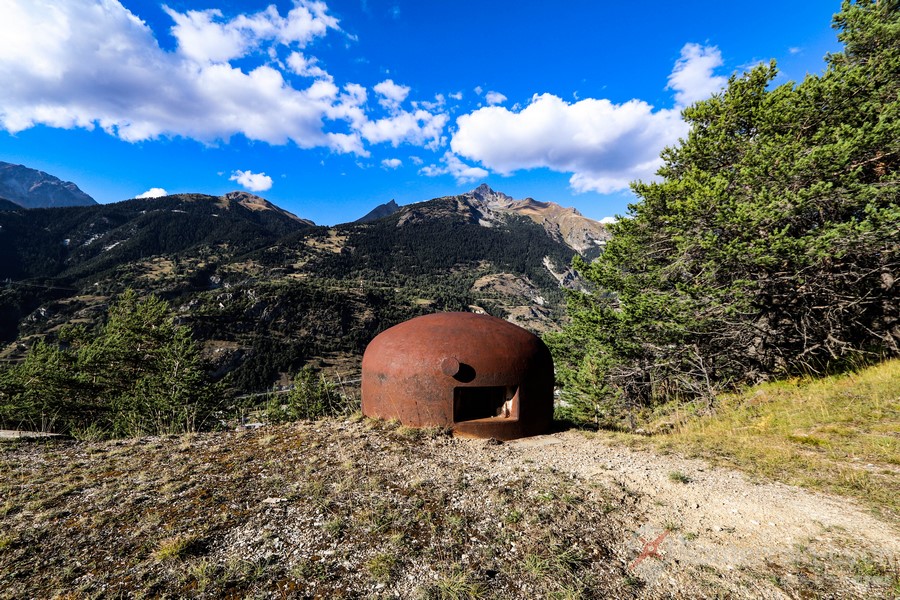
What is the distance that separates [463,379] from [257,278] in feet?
400

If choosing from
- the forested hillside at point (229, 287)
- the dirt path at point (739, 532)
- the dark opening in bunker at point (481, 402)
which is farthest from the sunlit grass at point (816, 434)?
the forested hillside at point (229, 287)

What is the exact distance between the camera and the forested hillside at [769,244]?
8438mm

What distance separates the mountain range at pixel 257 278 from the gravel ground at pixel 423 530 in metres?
49.3

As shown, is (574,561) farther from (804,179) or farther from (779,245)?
(804,179)

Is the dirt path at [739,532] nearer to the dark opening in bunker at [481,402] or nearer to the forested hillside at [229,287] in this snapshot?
the dark opening in bunker at [481,402]

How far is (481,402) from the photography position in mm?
8062

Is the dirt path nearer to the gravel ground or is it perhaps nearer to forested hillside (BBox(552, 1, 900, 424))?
the gravel ground

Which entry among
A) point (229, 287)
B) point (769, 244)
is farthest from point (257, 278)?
point (769, 244)

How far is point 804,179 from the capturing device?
8930 mm

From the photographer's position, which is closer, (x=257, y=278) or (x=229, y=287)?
(x=229, y=287)

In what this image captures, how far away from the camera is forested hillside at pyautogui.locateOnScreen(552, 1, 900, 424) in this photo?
844 centimetres

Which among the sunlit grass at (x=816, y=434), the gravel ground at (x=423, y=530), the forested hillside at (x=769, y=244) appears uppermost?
the forested hillside at (x=769, y=244)

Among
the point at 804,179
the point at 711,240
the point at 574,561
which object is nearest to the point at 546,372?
the point at 574,561

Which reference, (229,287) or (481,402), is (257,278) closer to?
(229,287)
